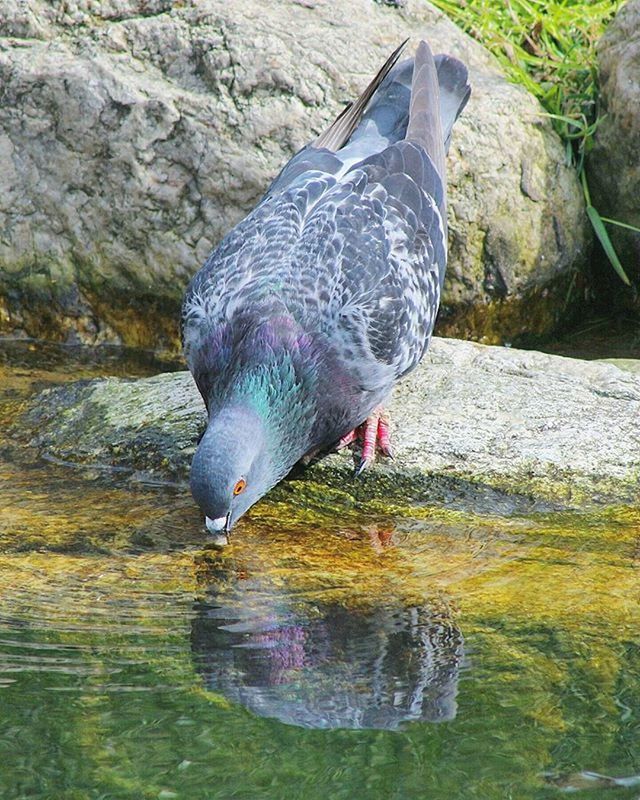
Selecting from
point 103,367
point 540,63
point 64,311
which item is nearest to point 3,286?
point 64,311

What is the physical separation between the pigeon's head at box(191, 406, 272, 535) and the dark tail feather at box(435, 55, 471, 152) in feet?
8.81

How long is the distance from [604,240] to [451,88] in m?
1.57

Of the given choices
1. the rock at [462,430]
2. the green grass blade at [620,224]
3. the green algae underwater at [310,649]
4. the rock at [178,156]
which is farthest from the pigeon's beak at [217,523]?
the green grass blade at [620,224]

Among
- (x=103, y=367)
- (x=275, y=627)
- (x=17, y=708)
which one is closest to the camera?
(x=17, y=708)

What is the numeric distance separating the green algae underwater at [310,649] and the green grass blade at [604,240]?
3.05m

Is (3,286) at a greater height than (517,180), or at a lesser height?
lesser

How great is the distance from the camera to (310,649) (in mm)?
4129

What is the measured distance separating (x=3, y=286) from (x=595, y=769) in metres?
5.39

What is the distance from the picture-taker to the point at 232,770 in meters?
3.37

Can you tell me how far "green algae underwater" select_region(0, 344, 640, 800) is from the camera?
3.38 meters

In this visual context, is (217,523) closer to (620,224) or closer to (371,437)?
(371,437)

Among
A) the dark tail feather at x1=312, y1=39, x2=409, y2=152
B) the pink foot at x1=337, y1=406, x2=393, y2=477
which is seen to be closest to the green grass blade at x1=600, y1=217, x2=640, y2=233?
the dark tail feather at x1=312, y1=39, x2=409, y2=152

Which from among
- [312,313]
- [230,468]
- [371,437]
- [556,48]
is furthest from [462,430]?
[556,48]

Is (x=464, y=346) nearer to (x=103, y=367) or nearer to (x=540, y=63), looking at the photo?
(x=103, y=367)
